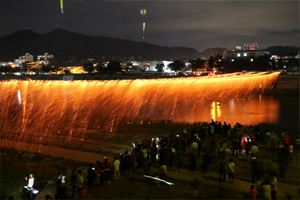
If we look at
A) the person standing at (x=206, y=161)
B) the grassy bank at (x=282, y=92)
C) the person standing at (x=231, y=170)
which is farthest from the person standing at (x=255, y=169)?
the grassy bank at (x=282, y=92)

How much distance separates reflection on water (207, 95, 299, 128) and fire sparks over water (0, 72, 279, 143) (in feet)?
8.10

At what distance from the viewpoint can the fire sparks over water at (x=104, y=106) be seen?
1866 cm

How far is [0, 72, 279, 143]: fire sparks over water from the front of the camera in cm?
1866

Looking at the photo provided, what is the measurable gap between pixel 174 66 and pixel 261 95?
44756mm

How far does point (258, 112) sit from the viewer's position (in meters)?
28.4

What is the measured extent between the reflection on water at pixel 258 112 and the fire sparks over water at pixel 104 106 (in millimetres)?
2470

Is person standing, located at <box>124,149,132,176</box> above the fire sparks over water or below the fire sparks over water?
below

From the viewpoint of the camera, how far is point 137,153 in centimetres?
945

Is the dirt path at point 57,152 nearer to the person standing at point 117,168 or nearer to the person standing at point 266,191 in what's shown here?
the person standing at point 117,168

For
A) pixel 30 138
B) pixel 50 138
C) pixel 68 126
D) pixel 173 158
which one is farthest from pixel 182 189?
pixel 68 126

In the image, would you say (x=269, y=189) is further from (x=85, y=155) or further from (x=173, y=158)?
(x=85, y=155)

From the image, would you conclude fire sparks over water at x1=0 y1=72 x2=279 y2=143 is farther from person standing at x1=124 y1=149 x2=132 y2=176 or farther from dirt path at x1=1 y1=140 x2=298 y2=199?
person standing at x1=124 y1=149 x2=132 y2=176

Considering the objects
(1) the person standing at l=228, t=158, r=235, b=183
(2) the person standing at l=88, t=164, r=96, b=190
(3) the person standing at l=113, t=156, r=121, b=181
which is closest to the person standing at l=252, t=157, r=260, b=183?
(1) the person standing at l=228, t=158, r=235, b=183

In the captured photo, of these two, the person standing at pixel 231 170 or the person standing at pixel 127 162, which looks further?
the person standing at pixel 127 162
